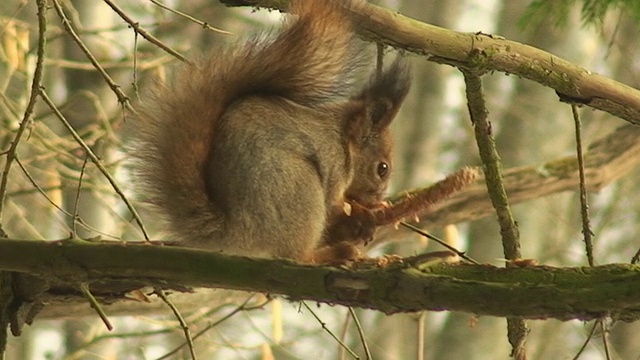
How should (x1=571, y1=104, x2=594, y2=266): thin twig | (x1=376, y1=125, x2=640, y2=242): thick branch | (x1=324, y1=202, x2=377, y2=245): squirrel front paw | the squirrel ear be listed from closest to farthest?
(x1=571, y1=104, x2=594, y2=266): thin twig → (x1=324, y1=202, x2=377, y2=245): squirrel front paw → the squirrel ear → (x1=376, y1=125, x2=640, y2=242): thick branch

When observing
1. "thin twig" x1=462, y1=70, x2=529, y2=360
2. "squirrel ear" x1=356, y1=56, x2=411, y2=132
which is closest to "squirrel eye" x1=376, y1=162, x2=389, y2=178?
"squirrel ear" x1=356, y1=56, x2=411, y2=132

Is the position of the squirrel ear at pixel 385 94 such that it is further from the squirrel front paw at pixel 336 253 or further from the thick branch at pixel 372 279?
the thick branch at pixel 372 279

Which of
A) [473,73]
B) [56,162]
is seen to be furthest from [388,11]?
[56,162]

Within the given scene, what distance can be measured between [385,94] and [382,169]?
5.2 inches

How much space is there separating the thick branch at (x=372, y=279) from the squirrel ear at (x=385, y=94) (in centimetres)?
74

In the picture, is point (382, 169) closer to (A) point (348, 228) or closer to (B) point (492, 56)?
(A) point (348, 228)

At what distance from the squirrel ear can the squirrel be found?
0.55 feet

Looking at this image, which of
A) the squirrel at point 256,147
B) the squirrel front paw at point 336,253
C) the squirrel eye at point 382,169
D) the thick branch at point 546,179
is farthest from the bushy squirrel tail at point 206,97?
the thick branch at point 546,179

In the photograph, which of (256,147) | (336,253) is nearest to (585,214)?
(336,253)

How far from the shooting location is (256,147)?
1.40m

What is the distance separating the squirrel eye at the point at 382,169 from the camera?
1.70 metres

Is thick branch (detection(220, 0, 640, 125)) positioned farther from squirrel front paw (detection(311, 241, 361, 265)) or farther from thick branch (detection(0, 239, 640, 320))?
thick branch (detection(0, 239, 640, 320))

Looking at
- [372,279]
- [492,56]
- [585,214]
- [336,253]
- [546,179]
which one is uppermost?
[546,179]

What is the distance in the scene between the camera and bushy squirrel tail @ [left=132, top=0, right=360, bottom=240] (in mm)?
1403
